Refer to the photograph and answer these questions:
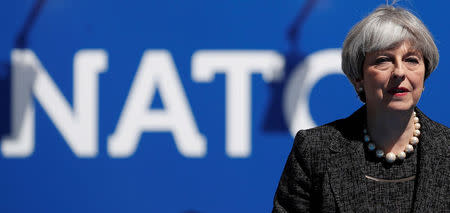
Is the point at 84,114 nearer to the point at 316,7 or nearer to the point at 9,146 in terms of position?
the point at 9,146

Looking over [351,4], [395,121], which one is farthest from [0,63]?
[395,121]

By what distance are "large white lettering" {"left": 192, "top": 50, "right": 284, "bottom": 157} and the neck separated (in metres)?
1.03

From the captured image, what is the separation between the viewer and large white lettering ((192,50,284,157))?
2.30 meters

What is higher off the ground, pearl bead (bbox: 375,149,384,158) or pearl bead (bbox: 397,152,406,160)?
pearl bead (bbox: 375,149,384,158)

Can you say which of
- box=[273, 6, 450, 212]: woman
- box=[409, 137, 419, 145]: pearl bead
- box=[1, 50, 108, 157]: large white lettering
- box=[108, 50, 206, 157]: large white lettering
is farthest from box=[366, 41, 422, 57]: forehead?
box=[1, 50, 108, 157]: large white lettering

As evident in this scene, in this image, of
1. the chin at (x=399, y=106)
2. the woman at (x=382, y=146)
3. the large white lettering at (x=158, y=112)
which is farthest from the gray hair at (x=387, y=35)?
the large white lettering at (x=158, y=112)

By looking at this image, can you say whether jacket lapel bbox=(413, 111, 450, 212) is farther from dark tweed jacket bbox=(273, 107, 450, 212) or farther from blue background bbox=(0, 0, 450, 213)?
blue background bbox=(0, 0, 450, 213)

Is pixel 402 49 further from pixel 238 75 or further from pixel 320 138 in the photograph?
pixel 238 75

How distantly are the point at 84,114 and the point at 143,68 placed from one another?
348 mm

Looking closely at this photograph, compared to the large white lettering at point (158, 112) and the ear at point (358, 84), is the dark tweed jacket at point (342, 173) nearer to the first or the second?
the ear at point (358, 84)

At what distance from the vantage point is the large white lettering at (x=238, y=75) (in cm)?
230

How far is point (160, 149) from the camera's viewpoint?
2326 mm

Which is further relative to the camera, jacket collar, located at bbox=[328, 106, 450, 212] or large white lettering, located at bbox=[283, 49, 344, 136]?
large white lettering, located at bbox=[283, 49, 344, 136]

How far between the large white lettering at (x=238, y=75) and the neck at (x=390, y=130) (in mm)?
1026
